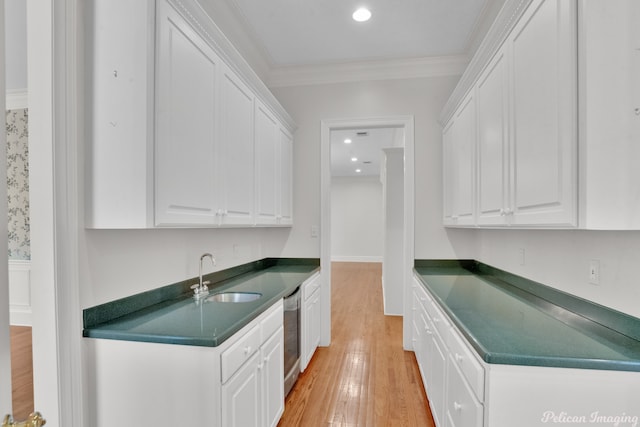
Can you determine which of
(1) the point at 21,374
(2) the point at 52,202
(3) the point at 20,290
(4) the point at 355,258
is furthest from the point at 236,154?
(4) the point at 355,258

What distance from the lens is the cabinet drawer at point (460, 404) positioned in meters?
1.28

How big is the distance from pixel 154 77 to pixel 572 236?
2.14 metres

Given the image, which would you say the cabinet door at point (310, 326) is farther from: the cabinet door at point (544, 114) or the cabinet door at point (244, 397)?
the cabinet door at point (544, 114)

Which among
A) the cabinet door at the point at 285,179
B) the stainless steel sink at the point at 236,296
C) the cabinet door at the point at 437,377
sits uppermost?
the cabinet door at the point at 285,179

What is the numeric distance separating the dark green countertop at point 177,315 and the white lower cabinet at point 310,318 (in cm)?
54

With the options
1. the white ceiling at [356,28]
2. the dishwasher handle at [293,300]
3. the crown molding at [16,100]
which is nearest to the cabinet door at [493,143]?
the white ceiling at [356,28]

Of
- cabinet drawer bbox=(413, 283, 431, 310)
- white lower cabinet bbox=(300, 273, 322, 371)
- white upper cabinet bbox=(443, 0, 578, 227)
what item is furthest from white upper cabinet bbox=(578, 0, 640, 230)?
white lower cabinet bbox=(300, 273, 322, 371)

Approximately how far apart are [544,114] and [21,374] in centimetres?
400

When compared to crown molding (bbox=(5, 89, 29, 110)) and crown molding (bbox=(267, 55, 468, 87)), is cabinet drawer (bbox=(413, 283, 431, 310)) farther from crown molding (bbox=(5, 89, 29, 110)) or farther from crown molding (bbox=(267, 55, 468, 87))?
crown molding (bbox=(5, 89, 29, 110))

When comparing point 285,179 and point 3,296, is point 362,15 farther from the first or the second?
point 3,296

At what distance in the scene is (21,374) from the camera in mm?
2629

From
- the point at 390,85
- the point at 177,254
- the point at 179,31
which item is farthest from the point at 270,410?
the point at 390,85

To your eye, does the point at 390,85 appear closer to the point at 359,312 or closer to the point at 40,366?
the point at 359,312

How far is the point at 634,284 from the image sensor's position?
126cm
